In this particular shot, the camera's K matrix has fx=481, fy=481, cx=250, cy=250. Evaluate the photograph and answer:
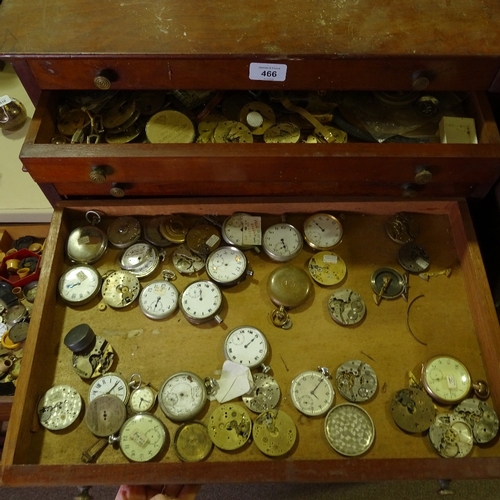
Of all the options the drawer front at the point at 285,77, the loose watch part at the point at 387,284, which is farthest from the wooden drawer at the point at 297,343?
the drawer front at the point at 285,77

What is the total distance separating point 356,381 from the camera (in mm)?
1082

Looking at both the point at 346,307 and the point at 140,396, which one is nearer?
the point at 140,396

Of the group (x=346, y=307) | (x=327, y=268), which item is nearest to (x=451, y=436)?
(x=346, y=307)

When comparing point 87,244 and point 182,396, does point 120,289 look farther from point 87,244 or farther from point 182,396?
point 182,396

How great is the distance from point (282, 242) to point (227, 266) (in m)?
0.16

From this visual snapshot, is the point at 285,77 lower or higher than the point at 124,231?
higher

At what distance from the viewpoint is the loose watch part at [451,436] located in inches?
39.9

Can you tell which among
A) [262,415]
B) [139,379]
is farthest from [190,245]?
[262,415]

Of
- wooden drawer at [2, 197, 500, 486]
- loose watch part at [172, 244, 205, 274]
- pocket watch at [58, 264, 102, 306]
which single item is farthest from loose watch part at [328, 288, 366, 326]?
pocket watch at [58, 264, 102, 306]

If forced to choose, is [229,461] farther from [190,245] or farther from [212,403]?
Result: [190,245]

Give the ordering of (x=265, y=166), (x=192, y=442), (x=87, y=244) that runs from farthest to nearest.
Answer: (x=87, y=244) → (x=265, y=166) → (x=192, y=442)

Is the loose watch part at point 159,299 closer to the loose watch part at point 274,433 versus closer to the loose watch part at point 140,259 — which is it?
the loose watch part at point 140,259

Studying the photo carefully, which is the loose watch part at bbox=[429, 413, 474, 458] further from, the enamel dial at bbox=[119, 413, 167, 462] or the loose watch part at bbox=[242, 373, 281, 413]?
the enamel dial at bbox=[119, 413, 167, 462]

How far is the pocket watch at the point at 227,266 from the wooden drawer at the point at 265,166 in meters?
0.16
